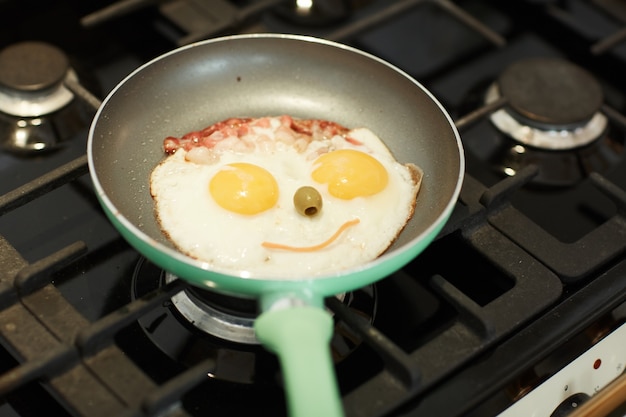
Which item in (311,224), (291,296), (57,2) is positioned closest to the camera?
(291,296)

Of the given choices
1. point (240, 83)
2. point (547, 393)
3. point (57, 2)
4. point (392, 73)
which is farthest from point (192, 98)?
point (547, 393)

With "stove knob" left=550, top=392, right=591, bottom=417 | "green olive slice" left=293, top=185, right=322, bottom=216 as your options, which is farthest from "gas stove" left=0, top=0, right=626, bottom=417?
"green olive slice" left=293, top=185, right=322, bottom=216

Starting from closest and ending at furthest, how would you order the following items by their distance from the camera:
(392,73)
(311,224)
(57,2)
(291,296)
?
(291,296), (311,224), (392,73), (57,2)

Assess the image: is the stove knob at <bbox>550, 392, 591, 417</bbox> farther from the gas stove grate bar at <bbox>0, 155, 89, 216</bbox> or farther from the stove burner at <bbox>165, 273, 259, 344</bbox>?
the gas stove grate bar at <bbox>0, 155, 89, 216</bbox>

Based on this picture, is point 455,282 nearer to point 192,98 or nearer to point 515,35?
point 192,98

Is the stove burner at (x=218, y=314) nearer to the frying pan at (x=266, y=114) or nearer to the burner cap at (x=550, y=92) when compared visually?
the frying pan at (x=266, y=114)

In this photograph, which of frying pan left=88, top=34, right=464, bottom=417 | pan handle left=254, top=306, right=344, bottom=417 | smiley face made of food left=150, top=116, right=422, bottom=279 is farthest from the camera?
smiley face made of food left=150, top=116, right=422, bottom=279

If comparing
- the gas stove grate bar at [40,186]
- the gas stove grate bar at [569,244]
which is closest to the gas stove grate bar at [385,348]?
the gas stove grate bar at [569,244]
